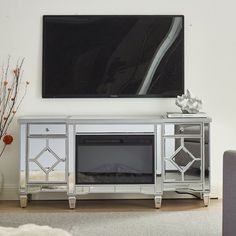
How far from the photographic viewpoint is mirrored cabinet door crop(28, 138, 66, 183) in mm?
4367

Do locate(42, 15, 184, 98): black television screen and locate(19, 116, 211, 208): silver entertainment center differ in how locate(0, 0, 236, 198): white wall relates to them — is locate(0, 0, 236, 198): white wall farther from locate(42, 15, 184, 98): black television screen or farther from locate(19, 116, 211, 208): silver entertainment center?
locate(19, 116, 211, 208): silver entertainment center

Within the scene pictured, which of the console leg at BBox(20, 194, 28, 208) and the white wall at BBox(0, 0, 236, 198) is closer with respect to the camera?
the console leg at BBox(20, 194, 28, 208)

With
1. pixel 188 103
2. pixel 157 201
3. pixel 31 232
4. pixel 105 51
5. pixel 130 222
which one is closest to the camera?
pixel 31 232

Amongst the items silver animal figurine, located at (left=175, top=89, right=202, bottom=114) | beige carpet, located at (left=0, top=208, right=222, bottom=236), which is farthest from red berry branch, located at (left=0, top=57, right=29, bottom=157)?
silver animal figurine, located at (left=175, top=89, right=202, bottom=114)

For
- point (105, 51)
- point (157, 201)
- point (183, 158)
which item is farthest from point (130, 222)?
point (105, 51)

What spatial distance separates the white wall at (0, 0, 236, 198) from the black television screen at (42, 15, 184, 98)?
86 mm

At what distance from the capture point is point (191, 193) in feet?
15.4

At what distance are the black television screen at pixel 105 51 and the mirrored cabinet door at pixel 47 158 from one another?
0.55 m

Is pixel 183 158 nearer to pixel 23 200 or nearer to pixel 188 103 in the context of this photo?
pixel 188 103

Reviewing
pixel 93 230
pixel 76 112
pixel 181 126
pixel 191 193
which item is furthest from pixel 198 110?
pixel 93 230

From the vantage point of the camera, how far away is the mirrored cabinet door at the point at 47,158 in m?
4.37

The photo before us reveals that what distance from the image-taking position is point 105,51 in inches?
186

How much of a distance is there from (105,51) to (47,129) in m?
0.97


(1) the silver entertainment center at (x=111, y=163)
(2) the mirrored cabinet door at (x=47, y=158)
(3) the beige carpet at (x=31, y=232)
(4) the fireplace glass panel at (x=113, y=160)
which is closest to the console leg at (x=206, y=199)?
(1) the silver entertainment center at (x=111, y=163)
